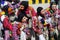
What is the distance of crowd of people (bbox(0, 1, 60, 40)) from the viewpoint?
14.7 feet

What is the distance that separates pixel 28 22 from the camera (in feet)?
15.0

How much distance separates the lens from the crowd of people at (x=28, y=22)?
4484 millimetres

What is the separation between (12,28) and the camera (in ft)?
14.8

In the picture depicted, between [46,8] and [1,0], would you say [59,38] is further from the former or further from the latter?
[1,0]

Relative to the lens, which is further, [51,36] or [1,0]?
[51,36]

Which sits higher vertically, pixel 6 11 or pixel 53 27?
pixel 6 11

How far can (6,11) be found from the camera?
4.48m

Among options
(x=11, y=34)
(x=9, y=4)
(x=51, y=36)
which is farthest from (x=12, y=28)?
(x=51, y=36)

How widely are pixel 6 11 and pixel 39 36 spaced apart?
706 millimetres

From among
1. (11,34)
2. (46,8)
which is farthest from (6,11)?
(46,8)

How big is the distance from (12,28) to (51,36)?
0.71m

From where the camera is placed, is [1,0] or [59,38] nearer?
[1,0]

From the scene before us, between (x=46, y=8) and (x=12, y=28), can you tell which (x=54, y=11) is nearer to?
(x=46, y=8)

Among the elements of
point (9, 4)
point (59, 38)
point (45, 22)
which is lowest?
point (59, 38)
